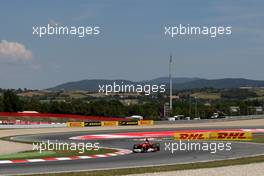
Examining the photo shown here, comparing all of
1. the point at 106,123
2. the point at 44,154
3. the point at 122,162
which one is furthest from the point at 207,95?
the point at 122,162

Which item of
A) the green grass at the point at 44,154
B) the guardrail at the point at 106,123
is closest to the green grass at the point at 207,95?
the guardrail at the point at 106,123

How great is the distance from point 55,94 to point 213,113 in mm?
35436

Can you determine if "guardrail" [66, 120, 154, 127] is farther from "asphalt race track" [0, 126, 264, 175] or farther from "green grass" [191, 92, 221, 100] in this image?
"green grass" [191, 92, 221, 100]

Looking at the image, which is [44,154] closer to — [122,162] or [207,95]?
[122,162]

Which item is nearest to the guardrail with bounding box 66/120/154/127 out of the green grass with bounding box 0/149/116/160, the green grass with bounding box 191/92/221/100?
the green grass with bounding box 0/149/116/160

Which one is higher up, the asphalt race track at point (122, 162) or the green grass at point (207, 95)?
the green grass at point (207, 95)

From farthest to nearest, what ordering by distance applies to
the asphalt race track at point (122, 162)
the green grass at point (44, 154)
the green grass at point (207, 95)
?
1. the green grass at point (207, 95)
2. the green grass at point (44, 154)
3. the asphalt race track at point (122, 162)

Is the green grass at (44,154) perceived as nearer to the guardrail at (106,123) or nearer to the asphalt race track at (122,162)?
the asphalt race track at (122,162)

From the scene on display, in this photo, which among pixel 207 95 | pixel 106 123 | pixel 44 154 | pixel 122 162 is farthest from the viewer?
pixel 207 95

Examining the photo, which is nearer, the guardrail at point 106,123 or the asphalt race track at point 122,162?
the asphalt race track at point 122,162

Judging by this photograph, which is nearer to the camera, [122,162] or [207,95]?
[122,162]

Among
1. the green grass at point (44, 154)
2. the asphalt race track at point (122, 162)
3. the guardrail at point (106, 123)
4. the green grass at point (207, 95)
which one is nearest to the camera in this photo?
the asphalt race track at point (122, 162)

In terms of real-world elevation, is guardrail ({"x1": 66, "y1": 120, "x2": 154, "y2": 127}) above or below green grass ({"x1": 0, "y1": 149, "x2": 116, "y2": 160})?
above

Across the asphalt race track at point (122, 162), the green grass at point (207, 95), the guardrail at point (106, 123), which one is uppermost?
the green grass at point (207, 95)
